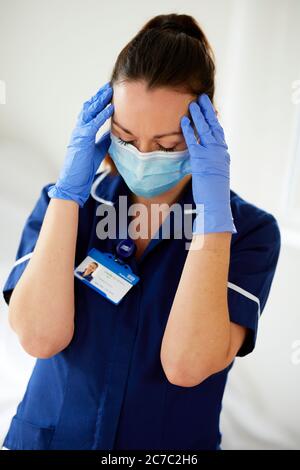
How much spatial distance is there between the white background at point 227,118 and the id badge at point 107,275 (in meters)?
0.68

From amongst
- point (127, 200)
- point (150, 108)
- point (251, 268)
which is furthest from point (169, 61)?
point (251, 268)

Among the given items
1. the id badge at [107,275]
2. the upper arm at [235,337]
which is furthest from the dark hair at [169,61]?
the upper arm at [235,337]

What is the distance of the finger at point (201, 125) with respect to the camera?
98 cm

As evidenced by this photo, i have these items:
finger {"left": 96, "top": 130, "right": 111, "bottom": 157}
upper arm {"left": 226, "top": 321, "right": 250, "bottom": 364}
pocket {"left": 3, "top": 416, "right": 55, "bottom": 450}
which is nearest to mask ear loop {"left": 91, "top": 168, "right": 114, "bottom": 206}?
finger {"left": 96, "top": 130, "right": 111, "bottom": 157}

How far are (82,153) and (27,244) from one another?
0.90 ft

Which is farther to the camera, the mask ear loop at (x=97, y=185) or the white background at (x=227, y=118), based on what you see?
the white background at (x=227, y=118)

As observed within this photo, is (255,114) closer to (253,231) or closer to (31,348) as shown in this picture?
(253,231)

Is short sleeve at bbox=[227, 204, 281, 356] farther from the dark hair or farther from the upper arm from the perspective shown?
the dark hair

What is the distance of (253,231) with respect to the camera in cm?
109

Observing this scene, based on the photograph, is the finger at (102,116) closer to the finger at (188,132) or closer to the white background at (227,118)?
the finger at (188,132)

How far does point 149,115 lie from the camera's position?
3.14 ft

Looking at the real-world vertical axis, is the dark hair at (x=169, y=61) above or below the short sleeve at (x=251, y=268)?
above

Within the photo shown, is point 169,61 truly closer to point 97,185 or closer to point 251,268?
point 97,185

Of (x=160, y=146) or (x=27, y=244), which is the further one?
(x=27, y=244)
